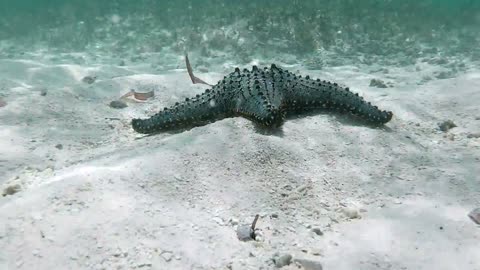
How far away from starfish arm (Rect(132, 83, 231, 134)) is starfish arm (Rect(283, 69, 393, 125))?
0.81 metres

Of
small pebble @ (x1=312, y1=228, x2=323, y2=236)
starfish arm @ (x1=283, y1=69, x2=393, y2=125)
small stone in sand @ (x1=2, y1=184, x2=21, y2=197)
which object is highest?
starfish arm @ (x1=283, y1=69, x2=393, y2=125)

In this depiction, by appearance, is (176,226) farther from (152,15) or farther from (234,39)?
(152,15)

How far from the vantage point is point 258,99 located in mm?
4191

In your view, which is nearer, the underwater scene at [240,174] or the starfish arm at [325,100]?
the underwater scene at [240,174]

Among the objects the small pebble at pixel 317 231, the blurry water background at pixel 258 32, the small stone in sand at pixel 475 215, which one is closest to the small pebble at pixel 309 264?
the small pebble at pixel 317 231

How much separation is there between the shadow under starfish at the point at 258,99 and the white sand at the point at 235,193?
192mm

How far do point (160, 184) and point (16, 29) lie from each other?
1924 centimetres

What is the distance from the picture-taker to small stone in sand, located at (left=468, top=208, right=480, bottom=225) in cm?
287

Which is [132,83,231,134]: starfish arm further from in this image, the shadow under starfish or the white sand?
the white sand

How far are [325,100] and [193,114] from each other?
1.64 metres

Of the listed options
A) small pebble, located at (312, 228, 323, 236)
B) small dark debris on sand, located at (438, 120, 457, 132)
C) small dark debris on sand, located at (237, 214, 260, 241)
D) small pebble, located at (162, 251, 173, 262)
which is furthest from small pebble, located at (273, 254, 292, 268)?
small dark debris on sand, located at (438, 120, 457, 132)

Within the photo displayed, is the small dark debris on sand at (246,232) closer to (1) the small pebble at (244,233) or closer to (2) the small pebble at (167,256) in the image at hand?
(1) the small pebble at (244,233)

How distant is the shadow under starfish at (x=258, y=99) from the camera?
4.40 metres

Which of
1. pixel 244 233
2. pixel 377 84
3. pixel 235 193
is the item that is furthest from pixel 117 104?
pixel 377 84
